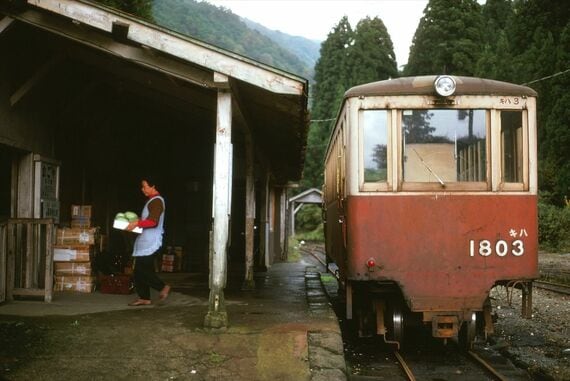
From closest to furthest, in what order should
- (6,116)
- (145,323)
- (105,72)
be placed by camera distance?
(145,323)
(6,116)
(105,72)

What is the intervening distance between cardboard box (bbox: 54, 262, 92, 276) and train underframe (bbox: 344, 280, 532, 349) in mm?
3965

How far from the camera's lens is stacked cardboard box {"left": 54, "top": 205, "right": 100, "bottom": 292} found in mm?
8461

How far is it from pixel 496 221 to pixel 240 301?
360 cm

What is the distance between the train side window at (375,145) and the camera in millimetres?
6555

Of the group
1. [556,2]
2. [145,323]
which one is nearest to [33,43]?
[145,323]

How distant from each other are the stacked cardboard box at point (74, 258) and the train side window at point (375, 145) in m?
4.36

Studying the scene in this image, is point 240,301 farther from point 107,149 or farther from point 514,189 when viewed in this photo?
point 107,149

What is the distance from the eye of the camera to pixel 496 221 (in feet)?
20.9

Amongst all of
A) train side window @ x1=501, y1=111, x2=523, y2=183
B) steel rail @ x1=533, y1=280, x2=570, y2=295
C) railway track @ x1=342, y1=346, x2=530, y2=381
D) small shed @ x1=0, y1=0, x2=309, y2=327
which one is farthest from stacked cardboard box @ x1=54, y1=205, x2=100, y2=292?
steel rail @ x1=533, y1=280, x2=570, y2=295

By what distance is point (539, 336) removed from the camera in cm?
815

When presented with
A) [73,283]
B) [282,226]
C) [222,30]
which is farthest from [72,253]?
[222,30]

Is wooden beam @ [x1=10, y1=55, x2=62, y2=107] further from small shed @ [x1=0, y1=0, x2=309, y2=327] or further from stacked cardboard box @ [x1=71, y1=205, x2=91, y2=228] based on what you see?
stacked cardboard box @ [x1=71, y1=205, x2=91, y2=228]

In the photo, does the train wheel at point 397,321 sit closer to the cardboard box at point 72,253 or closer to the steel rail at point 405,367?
the steel rail at point 405,367

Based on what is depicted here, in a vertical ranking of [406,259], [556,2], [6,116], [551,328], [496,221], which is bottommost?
[551,328]
